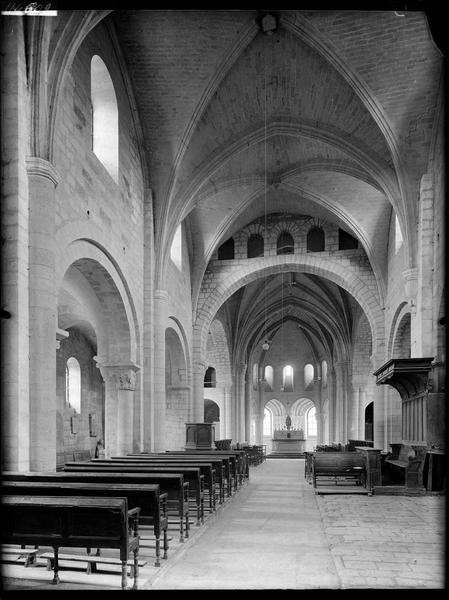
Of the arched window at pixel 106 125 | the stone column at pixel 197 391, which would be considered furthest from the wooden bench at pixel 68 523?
the stone column at pixel 197 391

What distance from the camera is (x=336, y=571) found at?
20.7 ft

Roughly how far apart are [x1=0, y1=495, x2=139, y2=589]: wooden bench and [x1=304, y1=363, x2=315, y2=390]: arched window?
41014 mm

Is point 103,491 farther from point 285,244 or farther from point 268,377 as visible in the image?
point 268,377

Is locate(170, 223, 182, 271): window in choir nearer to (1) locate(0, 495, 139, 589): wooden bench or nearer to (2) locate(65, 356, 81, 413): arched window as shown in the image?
(2) locate(65, 356, 81, 413): arched window

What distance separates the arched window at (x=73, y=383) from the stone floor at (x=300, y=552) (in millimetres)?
13373

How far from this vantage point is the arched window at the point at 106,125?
14.6 meters

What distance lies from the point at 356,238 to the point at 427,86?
969cm

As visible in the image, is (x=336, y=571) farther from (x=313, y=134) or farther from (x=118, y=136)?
(x=313, y=134)

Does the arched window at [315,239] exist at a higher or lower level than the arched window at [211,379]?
higher

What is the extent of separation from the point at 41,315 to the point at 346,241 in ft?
56.6

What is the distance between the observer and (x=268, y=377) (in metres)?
46.8

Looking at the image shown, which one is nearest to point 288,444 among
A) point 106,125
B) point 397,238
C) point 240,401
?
point 240,401

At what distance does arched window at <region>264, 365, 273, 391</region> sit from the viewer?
46625mm

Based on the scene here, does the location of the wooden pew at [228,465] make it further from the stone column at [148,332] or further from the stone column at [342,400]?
the stone column at [342,400]
